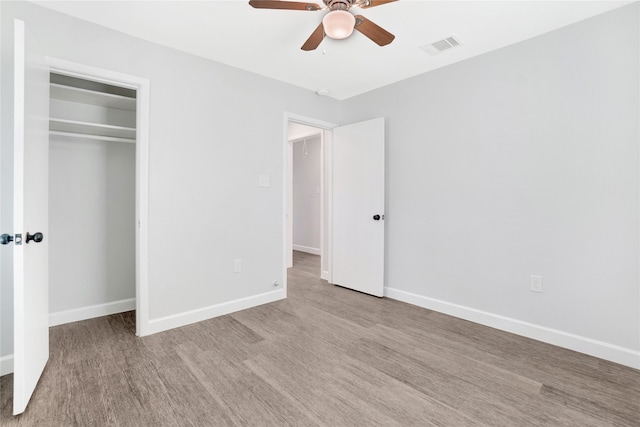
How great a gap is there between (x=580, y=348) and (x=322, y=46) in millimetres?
3088

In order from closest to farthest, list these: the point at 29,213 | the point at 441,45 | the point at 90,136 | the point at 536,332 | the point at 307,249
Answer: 1. the point at 29,213
2. the point at 536,332
3. the point at 441,45
4. the point at 90,136
5. the point at 307,249

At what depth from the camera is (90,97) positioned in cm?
271

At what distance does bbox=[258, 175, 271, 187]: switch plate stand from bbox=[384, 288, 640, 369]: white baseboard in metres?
1.91

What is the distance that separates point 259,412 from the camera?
1644 mm

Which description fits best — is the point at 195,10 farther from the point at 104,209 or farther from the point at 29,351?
the point at 29,351

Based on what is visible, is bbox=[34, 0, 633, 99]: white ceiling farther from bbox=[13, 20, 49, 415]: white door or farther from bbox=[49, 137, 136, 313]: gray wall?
bbox=[49, 137, 136, 313]: gray wall

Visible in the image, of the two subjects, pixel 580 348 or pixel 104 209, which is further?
pixel 104 209

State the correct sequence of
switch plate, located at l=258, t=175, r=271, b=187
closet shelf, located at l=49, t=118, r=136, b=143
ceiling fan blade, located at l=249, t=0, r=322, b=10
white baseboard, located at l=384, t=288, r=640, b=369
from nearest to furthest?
ceiling fan blade, located at l=249, t=0, r=322, b=10, white baseboard, located at l=384, t=288, r=640, b=369, closet shelf, located at l=49, t=118, r=136, b=143, switch plate, located at l=258, t=175, r=271, b=187

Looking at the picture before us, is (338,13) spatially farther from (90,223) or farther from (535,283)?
(90,223)

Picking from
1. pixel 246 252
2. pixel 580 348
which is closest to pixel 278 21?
pixel 246 252

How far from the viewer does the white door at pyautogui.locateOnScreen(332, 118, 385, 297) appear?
356cm

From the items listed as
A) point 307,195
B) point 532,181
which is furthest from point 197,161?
point 307,195

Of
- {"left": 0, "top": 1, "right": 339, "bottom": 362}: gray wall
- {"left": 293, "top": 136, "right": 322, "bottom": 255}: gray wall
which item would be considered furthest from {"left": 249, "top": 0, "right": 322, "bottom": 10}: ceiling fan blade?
{"left": 293, "top": 136, "right": 322, "bottom": 255}: gray wall

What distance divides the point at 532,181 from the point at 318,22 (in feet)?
6.83
